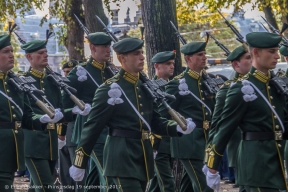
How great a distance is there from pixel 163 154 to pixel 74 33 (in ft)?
28.5

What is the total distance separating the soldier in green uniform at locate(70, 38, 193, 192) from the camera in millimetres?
8148

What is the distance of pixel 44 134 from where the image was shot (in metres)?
10.5

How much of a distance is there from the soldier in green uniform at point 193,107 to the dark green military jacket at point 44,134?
1345 mm

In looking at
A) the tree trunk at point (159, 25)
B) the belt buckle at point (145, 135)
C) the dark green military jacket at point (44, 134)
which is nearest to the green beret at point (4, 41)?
the dark green military jacket at point (44, 134)

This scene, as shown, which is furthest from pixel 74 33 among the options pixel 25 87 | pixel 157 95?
pixel 157 95

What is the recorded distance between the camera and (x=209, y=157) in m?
7.79

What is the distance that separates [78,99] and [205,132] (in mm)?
1569

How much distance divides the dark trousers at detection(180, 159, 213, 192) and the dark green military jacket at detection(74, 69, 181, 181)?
1.69 meters

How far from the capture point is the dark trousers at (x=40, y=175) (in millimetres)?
9773

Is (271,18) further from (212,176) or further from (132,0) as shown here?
(212,176)

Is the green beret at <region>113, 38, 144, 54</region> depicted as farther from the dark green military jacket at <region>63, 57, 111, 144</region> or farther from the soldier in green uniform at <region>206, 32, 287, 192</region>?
the dark green military jacket at <region>63, 57, 111, 144</region>

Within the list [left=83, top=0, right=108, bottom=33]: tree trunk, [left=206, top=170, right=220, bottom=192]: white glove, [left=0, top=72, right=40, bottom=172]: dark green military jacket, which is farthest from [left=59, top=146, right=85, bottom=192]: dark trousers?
[left=83, top=0, right=108, bottom=33]: tree trunk

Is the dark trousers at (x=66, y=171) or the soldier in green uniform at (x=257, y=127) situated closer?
the soldier in green uniform at (x=257, y=127)

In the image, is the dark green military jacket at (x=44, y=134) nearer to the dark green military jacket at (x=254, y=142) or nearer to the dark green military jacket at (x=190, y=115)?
the dark green military jacket at (x=190, y=115)
